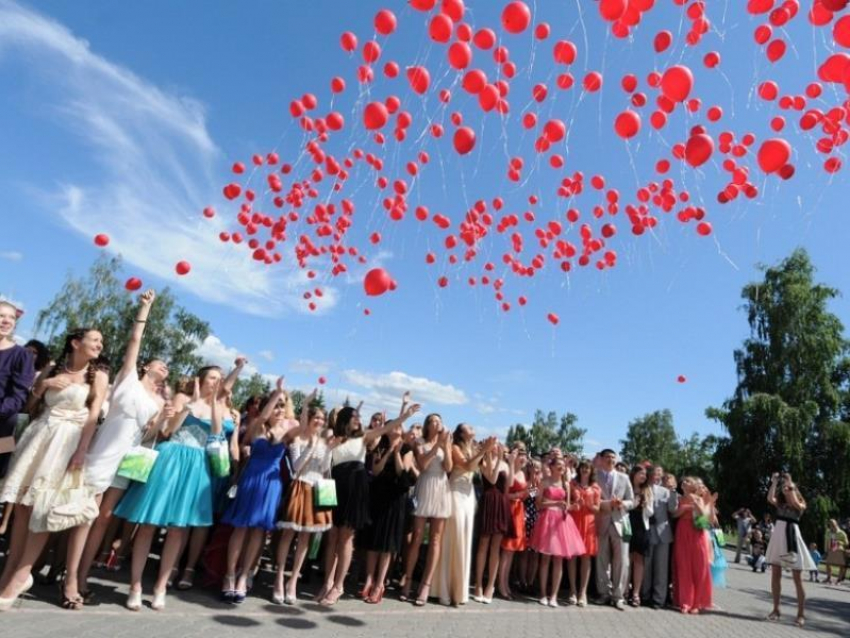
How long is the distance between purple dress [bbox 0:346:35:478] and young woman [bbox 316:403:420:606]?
2.57 metres

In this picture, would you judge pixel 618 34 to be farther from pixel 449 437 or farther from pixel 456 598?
pixel 456 598

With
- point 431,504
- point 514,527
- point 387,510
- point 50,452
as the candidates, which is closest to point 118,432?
point 50,452

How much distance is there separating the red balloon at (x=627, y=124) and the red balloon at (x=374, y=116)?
2.20m

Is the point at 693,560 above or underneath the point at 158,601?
above

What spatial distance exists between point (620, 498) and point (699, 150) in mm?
4617

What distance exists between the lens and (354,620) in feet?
15.3

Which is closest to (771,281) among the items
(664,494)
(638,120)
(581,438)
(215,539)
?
(664,494)

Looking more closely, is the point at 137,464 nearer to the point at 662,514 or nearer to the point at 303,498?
the point at 303,498

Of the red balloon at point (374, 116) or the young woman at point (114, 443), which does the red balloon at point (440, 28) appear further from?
the young woman at point (114, 443)

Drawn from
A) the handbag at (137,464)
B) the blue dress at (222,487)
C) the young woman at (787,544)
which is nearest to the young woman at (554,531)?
the young woman at (787,544)

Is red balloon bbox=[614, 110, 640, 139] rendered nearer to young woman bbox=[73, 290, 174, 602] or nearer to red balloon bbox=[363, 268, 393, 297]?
red balloon bbox=[363, 268, 393, 297]

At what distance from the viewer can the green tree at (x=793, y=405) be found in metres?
22.0

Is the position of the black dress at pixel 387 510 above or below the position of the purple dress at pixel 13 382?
below

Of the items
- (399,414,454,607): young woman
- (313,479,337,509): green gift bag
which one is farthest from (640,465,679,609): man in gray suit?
(313,479,337,509): green gift bag
